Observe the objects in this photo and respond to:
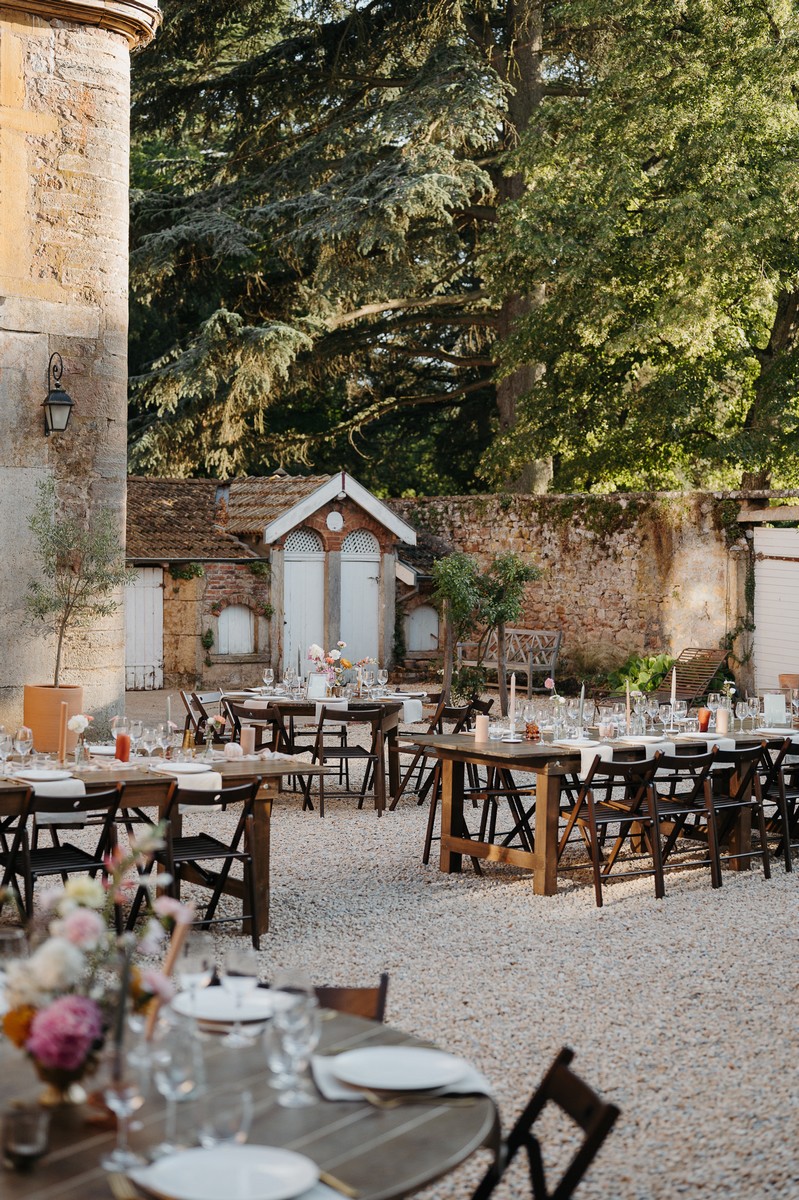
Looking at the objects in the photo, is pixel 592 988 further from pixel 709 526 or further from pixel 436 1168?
pixel 709 526

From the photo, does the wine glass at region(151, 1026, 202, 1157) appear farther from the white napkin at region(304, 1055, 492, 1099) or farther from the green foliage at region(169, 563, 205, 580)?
the green foliage at region(169, 563, 205, 580)

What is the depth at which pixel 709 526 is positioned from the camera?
1861 cm

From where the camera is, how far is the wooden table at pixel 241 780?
7.05 meters

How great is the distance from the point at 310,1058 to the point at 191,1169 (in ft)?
2.10

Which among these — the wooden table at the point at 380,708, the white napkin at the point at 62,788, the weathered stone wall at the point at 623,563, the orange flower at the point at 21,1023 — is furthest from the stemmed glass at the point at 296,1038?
the weathered stone wall at the point at 623,563

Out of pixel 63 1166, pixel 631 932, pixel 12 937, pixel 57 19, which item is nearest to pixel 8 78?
pixel 57 19

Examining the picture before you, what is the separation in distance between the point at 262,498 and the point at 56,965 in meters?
18.6

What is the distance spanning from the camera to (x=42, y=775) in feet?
23.1

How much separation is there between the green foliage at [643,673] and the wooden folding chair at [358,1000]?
14.5 m

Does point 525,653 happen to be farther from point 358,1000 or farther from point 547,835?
point 358,1000

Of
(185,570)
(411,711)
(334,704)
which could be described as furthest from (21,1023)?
(185,570)

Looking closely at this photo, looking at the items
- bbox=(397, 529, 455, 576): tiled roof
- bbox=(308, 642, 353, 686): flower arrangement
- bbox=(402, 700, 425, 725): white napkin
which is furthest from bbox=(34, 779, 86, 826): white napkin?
bbox=(397, 529, 455, 576): tiled roof

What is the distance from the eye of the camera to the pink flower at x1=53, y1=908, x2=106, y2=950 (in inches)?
112

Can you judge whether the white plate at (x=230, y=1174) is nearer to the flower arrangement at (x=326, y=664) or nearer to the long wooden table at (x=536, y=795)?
the long wooden table at (x=536, y=795)
